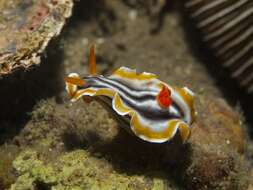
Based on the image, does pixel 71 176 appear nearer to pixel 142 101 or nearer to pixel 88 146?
pixel 88 146

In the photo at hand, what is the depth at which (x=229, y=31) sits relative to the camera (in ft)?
15.4

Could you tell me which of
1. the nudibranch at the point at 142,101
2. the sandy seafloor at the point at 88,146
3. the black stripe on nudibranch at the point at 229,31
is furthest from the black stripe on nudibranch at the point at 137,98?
the black stripe on nudibranch at the point at 229,31

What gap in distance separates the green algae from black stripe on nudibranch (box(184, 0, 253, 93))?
2.12 meters

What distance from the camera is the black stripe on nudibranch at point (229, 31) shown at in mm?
4512

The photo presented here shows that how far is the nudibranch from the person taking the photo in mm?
3018

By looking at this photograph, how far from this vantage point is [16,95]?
12.5 feet

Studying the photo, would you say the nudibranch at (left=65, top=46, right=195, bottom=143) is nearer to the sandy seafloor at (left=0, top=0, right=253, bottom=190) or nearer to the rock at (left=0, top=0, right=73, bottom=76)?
the sandy seafloor at (left=0, top=0, right=253, bottom=190)

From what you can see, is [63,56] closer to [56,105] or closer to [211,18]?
[56,105]

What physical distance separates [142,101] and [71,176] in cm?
81

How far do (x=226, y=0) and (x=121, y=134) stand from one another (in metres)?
2.07

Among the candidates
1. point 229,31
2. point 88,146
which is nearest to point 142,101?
point 88,146

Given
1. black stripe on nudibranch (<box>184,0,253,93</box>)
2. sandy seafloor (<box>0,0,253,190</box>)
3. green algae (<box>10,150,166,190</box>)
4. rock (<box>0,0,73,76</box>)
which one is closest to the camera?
green algae (<box>10,150,166,190</box>)

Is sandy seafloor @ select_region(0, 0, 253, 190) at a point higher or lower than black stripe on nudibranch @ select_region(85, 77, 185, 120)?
lower

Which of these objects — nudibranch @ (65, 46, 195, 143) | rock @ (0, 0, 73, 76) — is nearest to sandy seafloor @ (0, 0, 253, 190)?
rock @ (0, 0, 73, 76)
